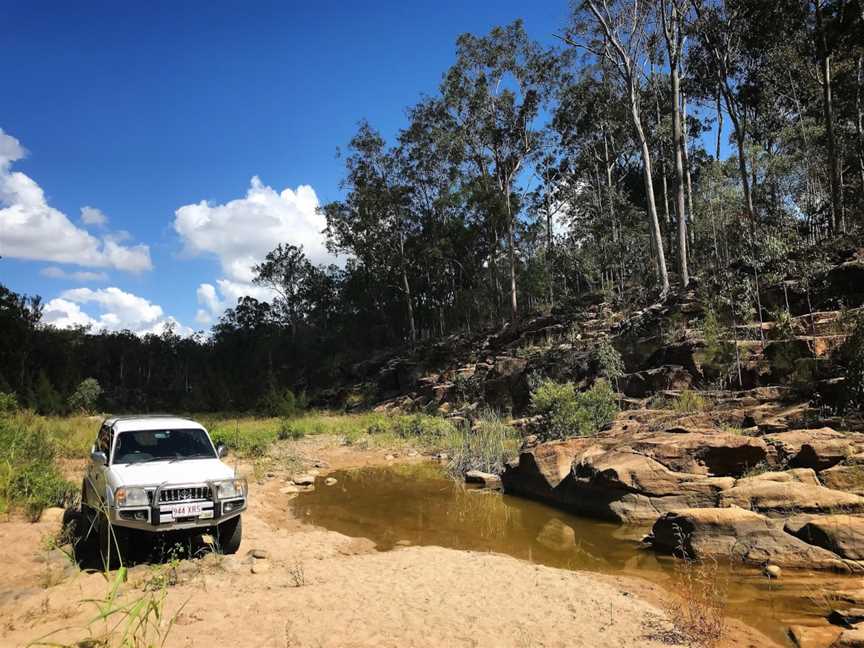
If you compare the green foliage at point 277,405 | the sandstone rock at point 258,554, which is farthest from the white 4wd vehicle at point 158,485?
the green foliage at point 277,405

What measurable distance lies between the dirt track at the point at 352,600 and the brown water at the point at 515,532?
77 centimetres

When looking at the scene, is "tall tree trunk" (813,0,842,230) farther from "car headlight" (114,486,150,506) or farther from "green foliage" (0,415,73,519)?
"green foliage" (0,415,73,519)

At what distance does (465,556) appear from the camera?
776 cm

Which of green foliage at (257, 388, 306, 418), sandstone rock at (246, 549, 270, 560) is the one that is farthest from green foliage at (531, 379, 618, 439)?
green foliage at (257, 388, 306, 418)

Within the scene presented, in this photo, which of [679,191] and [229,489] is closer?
[229,489]

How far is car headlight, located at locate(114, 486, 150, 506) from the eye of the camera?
6422 mm

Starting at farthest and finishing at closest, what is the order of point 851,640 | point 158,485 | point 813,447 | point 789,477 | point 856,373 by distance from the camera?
point 856,373 < point 813,447 < point 789,477 < point 158,485 < point 851,640

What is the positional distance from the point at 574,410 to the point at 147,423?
37.1 ft

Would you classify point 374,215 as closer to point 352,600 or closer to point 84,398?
point 84,398

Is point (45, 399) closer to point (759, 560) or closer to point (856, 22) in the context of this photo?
point (759, 560)

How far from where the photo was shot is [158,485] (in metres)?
6.59

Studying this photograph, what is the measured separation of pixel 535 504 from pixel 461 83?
3114 centimetres

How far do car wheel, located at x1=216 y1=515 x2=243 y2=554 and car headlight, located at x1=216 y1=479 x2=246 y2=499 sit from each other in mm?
441

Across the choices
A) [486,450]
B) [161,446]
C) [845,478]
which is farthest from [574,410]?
[161,446]
